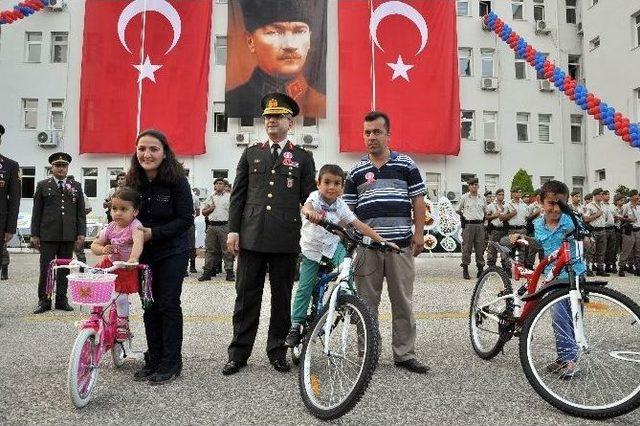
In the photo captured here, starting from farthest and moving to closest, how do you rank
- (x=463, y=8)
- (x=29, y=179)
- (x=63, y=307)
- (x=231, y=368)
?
(x=463, y=8)
(x=29, y=179)
(x=63, y=307)
(x=231, y=368)

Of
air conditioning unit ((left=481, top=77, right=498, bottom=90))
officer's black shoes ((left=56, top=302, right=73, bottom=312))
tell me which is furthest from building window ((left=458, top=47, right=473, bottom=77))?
officer's black shoes ((left=56, top=302, right=73, bottom=312))

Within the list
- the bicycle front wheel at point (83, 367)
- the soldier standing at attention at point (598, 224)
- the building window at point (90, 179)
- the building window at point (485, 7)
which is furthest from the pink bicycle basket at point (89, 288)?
the building window at point (485, 7)

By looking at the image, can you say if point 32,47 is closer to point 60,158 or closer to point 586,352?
point 60,158

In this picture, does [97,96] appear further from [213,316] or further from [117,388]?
→ [117,388]

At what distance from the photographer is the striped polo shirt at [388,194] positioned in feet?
Result: 14.9

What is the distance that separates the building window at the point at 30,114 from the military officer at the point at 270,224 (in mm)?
27829

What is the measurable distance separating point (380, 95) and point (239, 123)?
24.9ft

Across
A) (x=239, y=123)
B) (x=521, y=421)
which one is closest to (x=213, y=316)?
(x=521, y=421)

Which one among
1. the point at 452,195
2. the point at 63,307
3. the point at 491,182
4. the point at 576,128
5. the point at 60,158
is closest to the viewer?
the point at 63,307

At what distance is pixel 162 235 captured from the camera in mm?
4039

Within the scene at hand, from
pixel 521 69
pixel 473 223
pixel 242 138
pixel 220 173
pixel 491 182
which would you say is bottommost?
pixel 473 223

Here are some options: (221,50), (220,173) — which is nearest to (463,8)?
(221,50)

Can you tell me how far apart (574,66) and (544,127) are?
15.2ft

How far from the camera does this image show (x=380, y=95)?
84.4 ft
